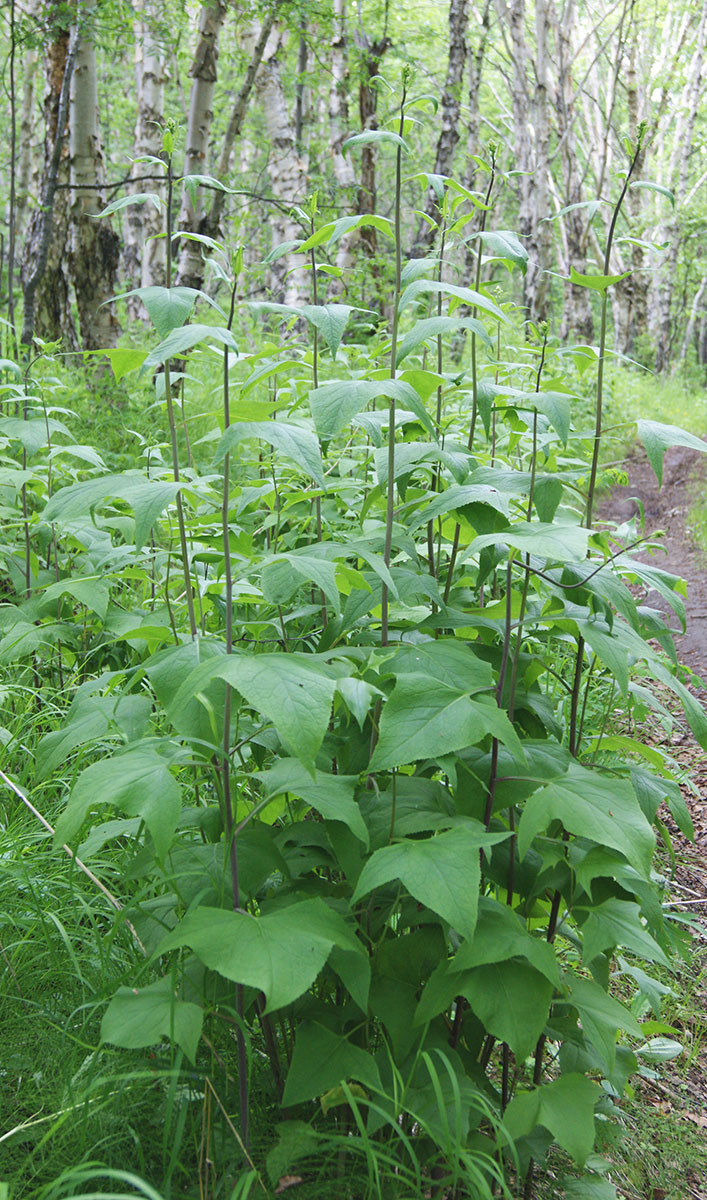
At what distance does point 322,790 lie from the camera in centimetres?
139

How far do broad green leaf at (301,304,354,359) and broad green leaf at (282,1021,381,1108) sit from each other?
3.79 ft

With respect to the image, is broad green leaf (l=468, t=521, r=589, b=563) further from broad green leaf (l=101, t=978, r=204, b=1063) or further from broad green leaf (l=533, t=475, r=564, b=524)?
broad green leaf (l=101, t=978, r=204, b=1063)

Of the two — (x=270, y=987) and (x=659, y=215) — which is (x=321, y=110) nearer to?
(x=659, y=215)

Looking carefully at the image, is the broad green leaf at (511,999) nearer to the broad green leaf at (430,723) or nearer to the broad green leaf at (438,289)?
the broad green leaf at (430,723)

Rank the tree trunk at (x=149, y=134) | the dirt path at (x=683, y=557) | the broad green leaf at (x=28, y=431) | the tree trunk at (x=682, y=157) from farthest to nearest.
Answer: the tree trunk at (x=682, y=157) < the tree trunk at (x=149, y=134) < the dirt path at (x=683, y=557) < the broad green leaf at (x=28, y=431)

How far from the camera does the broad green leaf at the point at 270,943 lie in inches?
45.0

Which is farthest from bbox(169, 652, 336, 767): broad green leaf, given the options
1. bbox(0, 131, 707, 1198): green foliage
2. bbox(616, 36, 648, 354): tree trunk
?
bbox(616, 36, 648, 354): tree trunk

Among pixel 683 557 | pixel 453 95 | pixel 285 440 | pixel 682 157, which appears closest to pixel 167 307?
pixel 285 440

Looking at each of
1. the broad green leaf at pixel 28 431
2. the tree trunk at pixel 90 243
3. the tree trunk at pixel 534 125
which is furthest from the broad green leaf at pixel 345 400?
the tree trunk at pixel 534 125

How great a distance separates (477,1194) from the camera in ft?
A: 4.41

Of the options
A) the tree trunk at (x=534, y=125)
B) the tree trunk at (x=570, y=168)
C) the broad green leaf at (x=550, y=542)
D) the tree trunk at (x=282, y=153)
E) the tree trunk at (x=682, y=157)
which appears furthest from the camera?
the tree trunk at (x=682, y=157)

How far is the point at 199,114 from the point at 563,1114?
263 inches

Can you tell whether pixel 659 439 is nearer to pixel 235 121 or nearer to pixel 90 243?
pixel 90 243

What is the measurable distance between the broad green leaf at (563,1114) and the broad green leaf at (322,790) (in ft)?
1.64
